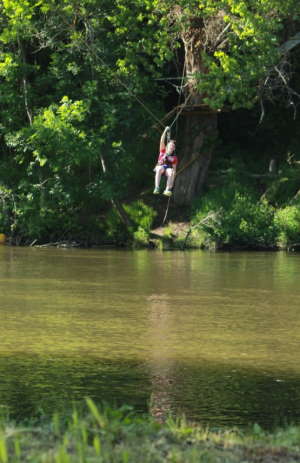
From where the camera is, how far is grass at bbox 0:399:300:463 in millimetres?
5590

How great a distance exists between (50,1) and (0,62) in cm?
365

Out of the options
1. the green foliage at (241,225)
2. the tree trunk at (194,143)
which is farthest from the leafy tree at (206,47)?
the green foliage at (241,225)

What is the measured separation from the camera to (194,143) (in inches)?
1369

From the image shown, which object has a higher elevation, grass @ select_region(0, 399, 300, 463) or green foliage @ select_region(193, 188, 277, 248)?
green foliage @ select_region(193, 188, 277, 248)

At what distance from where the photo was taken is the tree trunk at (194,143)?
33.8m

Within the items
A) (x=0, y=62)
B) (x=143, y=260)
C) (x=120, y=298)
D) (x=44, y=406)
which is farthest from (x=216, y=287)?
(x=0, y=62)

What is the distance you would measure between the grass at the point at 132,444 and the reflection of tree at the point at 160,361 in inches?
64.3

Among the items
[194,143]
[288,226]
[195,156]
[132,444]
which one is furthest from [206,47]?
[132,444]

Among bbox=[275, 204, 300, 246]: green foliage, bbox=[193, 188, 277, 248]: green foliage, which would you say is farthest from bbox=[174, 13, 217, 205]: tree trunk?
bbox=[275, 204, 300, 246]: green foliage

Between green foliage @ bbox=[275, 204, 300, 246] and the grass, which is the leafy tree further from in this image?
the grass

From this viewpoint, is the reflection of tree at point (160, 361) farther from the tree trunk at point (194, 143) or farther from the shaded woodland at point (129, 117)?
the tree trunk at point (194, 143)

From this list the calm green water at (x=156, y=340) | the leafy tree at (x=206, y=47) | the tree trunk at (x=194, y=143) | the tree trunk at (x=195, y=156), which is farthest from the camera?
the tree trunk at (x=195, y=156)

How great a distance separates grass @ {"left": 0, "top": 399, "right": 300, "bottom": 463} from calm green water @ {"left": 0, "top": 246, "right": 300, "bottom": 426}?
5.32 ft

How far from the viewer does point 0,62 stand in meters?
35.0
